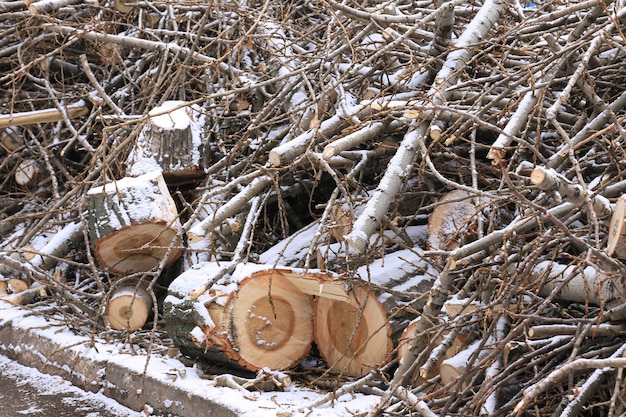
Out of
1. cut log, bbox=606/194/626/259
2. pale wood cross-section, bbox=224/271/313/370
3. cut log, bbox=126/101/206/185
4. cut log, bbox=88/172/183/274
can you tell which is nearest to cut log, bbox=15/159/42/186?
cut log, bbox=126/101/206/185

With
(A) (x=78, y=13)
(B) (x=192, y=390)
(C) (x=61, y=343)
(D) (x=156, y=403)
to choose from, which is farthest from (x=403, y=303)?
(A) (x=78, y=13)

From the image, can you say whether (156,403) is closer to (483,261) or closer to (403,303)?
(403,303)

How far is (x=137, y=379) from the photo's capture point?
438 cm

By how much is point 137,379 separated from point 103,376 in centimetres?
35

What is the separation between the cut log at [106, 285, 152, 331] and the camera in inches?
201

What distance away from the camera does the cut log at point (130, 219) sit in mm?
4914

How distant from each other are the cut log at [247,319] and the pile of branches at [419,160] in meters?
0.24

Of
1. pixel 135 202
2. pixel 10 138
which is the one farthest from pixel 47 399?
pixel 10 138

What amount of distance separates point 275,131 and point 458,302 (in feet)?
8.01

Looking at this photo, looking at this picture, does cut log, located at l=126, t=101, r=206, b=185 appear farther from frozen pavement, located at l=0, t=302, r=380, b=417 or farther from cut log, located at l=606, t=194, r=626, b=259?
cut log, located at l=606, t=194, r=626, b=259

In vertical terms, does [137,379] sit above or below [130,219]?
below

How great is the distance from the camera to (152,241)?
4.77 m

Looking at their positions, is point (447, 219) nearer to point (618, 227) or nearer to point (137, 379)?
point (618, 227)

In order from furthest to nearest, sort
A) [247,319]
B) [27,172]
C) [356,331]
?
[27,172], [247,319], [356,331]
